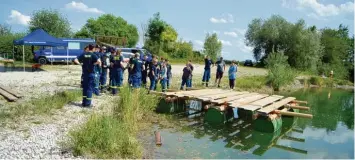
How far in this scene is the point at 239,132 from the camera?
9.90 m

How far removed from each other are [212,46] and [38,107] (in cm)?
3836

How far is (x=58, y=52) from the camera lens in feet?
85.2

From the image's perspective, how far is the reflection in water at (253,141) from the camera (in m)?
7.75

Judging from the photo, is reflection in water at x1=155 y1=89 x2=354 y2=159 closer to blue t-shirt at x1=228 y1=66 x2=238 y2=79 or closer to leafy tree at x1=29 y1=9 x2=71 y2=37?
blue t-shirt at x1=228 y1=66 x2=238 y2=79

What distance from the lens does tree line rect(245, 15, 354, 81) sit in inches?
1622

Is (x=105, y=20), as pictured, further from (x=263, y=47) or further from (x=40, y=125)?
(x=40, y=125)

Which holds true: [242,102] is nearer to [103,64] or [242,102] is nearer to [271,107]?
[271,107]

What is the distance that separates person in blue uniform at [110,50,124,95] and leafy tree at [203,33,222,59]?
34.7m

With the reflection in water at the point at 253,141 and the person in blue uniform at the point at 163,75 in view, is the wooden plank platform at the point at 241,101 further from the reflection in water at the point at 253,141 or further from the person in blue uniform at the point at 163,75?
the person in blue uniform at the point at 163,75

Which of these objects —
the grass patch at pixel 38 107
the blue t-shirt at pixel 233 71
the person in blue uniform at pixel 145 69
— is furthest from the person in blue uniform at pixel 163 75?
the grass patch at pixel 38 107

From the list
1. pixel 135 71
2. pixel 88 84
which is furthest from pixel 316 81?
pixel 88 84

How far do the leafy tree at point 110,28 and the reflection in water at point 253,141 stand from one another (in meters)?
43.9

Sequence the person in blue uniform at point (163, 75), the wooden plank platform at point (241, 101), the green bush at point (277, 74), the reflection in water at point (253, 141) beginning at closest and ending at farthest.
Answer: the reflection in water at point (253, 141) < the wooden plank platform at point (241, 101) < the person in blue uniform at point (163, 75) < the green bush at point (277, 74)

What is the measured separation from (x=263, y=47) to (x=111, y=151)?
4430 cm
